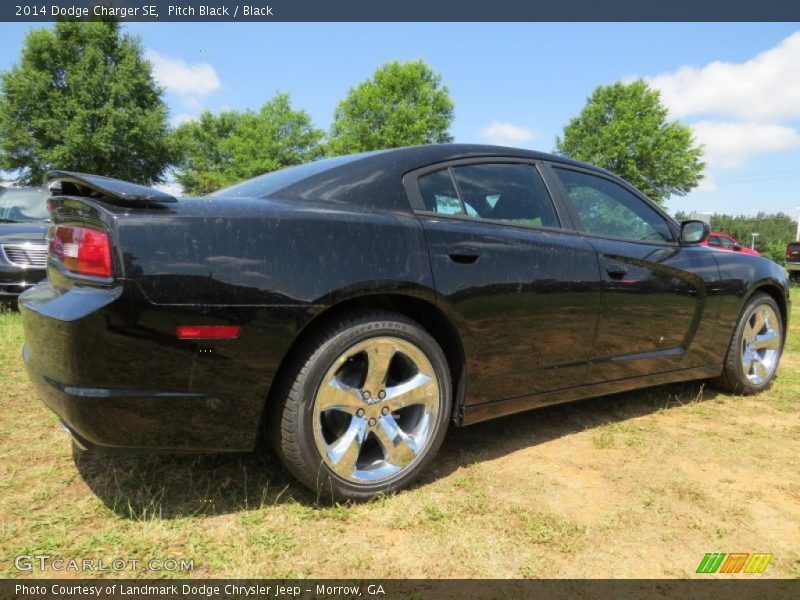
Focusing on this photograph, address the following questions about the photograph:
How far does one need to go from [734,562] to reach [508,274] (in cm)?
130

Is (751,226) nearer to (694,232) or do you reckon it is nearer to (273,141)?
(273,141)

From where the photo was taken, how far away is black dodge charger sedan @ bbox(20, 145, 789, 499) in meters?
1.72

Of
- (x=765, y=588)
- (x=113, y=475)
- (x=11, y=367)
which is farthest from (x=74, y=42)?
(x=765, y=588)

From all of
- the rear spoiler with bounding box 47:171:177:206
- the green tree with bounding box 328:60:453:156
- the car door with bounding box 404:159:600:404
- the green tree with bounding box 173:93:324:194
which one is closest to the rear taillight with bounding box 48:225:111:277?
the rear spoiler with bounding box 47:171:177:206

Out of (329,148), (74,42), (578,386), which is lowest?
(578,386)

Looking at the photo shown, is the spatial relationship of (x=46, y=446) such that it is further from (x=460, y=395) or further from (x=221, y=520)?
(x=460, y=395)

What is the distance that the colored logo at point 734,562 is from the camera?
5.89 feet

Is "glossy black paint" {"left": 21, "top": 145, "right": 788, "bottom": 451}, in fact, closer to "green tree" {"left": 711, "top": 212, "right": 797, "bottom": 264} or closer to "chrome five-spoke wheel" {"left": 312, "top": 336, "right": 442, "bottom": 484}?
"chrome five-spoke wheel" {"left": 312, "top": 336, "right": 442, "bottom": 484}

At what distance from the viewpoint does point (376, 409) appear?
2.12m

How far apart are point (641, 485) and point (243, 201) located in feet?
6.62

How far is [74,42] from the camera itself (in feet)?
88.6

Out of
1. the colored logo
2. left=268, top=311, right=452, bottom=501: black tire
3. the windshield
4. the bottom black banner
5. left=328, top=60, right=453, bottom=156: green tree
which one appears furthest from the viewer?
left=328, top=60, right=453, bottom=156: green tree

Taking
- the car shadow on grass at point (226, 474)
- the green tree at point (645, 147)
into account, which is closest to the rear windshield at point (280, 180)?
the car shadow on grass at point (226, 474)

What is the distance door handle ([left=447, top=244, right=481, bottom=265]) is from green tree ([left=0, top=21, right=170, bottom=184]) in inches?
1104
